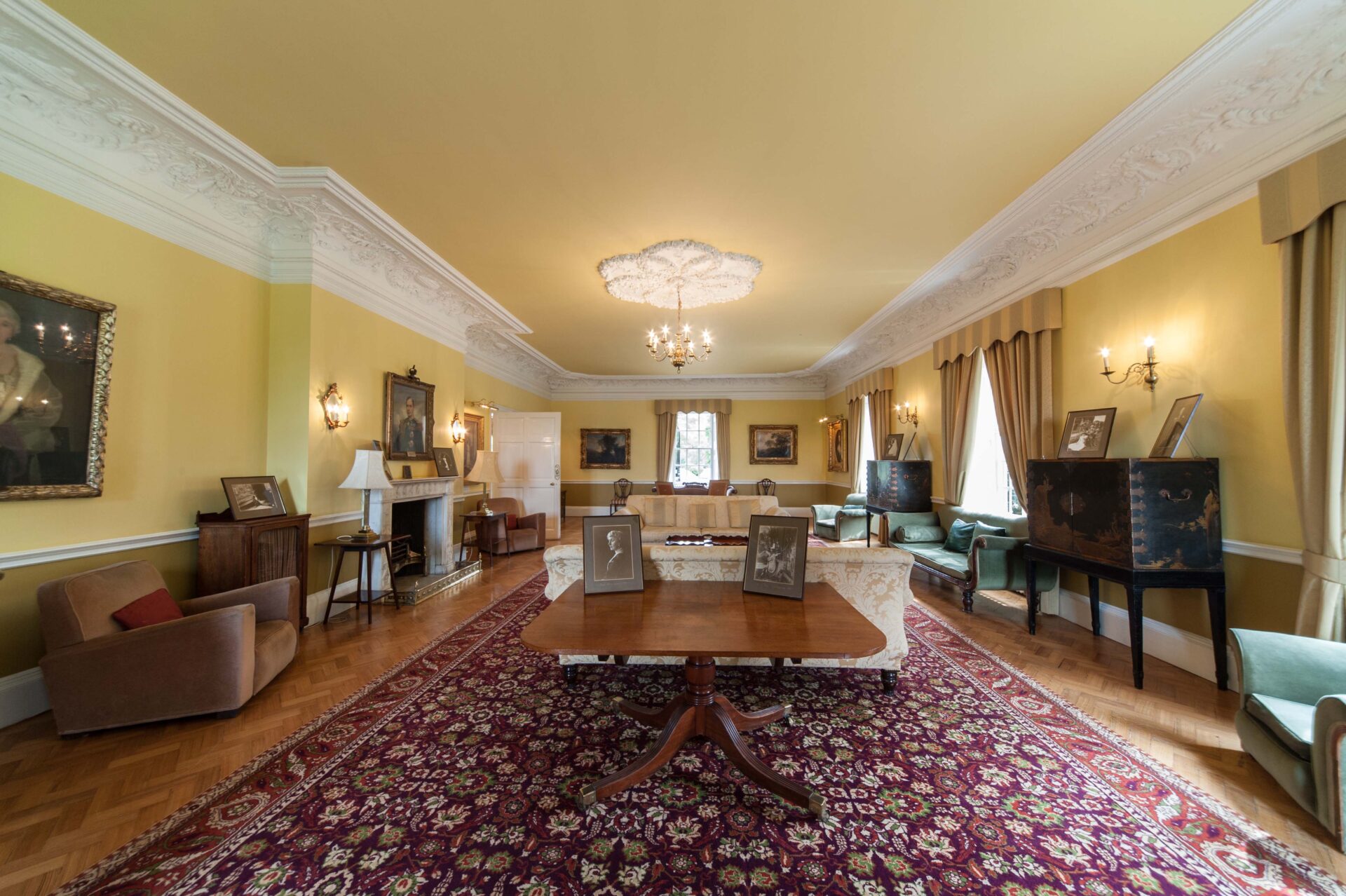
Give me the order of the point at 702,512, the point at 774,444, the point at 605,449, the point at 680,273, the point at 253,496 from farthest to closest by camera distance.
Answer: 1. the point at 605,449
2. the point at 774,444
3. the point at 702,512
4. the point at 680,273
5. the point at 253,496

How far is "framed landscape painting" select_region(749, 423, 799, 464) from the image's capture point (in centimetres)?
1140

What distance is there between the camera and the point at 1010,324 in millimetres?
4668

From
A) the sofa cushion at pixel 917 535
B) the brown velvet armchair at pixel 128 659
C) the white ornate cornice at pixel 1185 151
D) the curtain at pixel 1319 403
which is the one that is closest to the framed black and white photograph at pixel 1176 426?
the curtain at pixel 1319 403

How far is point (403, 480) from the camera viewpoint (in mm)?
5012

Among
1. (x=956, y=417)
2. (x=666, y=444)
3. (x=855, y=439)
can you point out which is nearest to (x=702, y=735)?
(x=956, y=417)

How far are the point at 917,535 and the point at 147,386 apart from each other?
Result: 280 inches

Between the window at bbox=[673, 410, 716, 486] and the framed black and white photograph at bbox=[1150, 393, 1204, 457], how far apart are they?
8.67 meters

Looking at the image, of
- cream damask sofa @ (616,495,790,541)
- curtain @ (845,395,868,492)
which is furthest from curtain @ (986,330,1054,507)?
curtain @ (845,395,868,492)

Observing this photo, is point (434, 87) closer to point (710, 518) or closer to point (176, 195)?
point (176, 195)

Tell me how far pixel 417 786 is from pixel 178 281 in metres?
3.76

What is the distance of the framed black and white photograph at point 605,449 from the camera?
11.5 metres

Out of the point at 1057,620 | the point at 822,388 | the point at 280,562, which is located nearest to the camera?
the point at 280,562

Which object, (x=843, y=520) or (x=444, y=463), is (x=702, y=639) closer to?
(x=444, y=463)

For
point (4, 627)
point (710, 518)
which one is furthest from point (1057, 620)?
point (4, 627)
